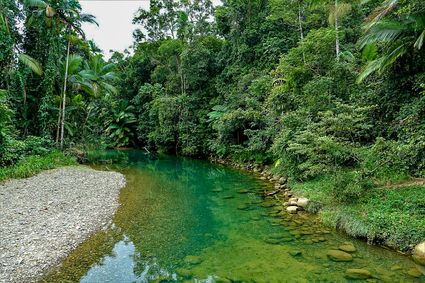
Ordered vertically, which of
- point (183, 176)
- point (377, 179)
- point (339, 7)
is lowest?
point (183, 176)

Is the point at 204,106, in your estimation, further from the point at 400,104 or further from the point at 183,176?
the point at 400,104

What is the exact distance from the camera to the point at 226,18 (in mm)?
24125

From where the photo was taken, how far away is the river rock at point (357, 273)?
5790mm

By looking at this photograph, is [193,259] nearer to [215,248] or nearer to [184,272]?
[184,272]

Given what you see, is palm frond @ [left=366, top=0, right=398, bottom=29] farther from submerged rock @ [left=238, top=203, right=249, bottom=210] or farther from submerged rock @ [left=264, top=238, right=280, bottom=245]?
submerged rock @ [left=264, top=238, right=280, bottom=245]

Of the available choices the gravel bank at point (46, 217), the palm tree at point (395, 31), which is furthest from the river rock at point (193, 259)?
the palm tree at point (395, 31)

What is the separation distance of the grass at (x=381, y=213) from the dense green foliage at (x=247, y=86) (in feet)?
0.66

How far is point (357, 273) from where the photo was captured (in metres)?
5.91

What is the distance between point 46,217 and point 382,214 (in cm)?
836

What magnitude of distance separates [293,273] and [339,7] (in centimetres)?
1057

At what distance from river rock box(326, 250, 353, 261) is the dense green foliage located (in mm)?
2072

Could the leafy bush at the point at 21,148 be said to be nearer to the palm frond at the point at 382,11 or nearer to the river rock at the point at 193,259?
the river rock at the point at 193,259

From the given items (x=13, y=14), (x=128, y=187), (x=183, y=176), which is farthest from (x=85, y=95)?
(x=128, y=187)

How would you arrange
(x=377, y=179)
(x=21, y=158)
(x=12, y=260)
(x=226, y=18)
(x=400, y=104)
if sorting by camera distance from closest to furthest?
1. (x=12, y=260)
2. (x=377, y=179)
3. (x=400, y=104)
4. (x=21, y=158)
5. (x=226, y=18)
